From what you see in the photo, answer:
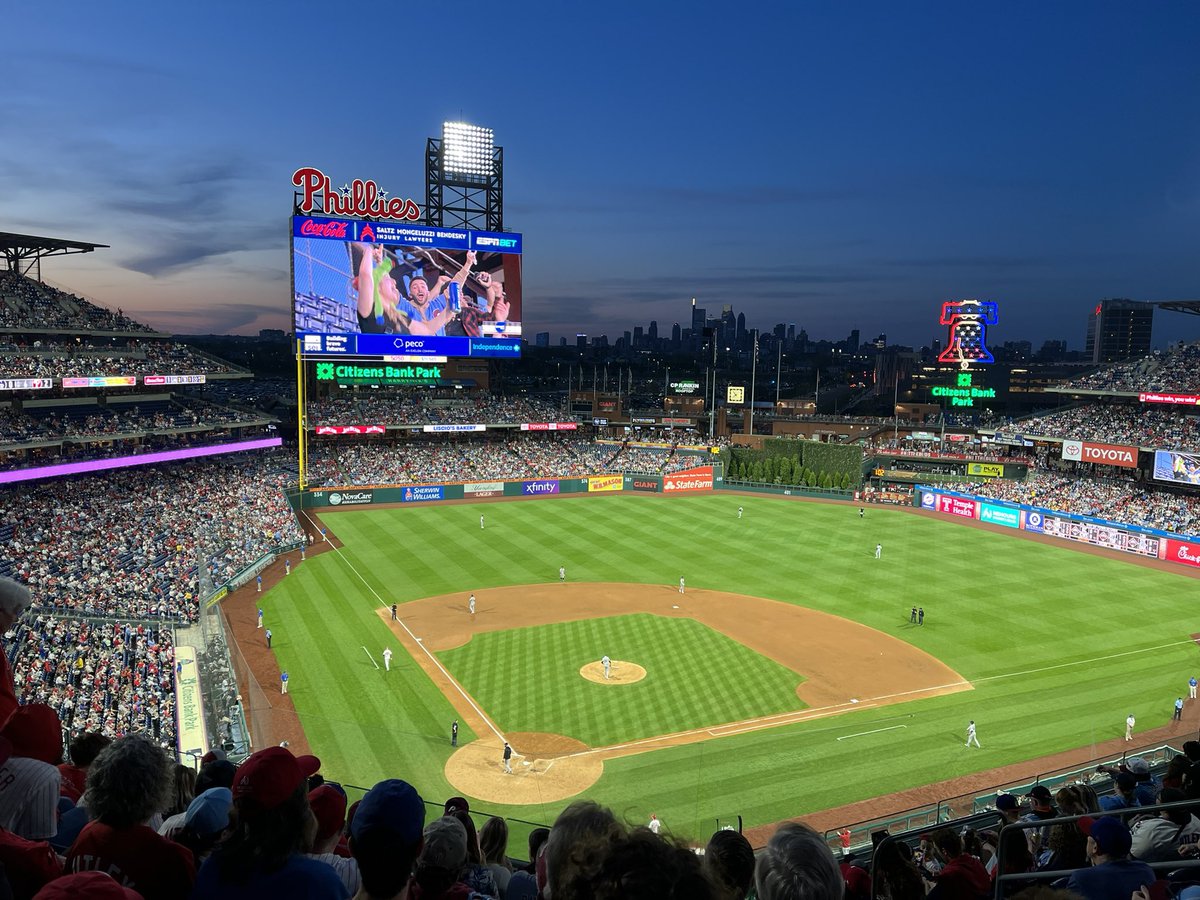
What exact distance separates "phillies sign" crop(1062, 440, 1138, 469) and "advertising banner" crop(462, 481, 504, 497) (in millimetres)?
39021

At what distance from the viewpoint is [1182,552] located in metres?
41.5

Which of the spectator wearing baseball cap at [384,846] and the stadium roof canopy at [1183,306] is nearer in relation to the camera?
the spectator wearing baseball cap at [384,846]

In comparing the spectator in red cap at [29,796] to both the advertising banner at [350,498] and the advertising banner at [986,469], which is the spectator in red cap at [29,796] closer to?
the advertising banner at [350,498]

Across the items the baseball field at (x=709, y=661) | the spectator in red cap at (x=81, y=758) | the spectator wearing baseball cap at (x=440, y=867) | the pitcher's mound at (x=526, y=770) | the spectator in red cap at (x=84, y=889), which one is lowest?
the pitcher's mound at (x=526, y=770)

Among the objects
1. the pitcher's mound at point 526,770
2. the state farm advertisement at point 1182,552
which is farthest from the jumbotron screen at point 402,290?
the state farm advertisement at point 1182,552

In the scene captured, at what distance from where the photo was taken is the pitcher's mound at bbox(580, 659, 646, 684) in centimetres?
2602

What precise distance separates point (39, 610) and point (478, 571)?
62.0ft

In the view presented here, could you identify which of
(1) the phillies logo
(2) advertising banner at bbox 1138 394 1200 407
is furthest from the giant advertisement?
(1) the phillies logo

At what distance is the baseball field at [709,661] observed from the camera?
65.8 ft

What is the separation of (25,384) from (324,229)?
22.4m

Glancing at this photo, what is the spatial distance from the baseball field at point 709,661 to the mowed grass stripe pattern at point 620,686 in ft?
0.32

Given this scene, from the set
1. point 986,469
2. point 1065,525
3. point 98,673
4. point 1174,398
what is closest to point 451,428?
point 986,469

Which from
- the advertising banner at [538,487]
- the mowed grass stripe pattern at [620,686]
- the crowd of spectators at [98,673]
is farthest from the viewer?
the advertising banner at [538,487]

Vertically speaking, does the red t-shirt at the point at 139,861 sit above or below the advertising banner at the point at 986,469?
above
